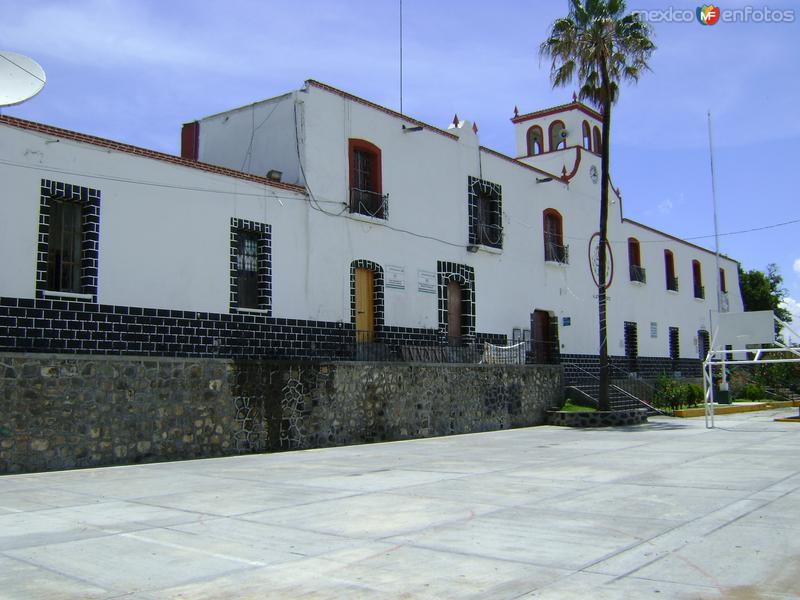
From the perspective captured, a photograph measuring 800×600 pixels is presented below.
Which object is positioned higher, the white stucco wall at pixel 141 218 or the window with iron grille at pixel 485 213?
the window with iron grille at pixel 485 213

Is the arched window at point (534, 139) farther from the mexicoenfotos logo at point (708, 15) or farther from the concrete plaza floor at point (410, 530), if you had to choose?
the concrete plaza floor at point (410, 530)

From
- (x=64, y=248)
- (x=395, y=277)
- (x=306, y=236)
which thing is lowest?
(x=64, y=248)

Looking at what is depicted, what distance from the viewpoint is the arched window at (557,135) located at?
30469mm

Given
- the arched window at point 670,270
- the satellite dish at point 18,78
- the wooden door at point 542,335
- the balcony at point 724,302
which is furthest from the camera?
the balcony at point 724,302

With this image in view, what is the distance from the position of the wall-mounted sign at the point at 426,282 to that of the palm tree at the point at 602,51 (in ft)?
16.1

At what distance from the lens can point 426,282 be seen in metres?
21.2

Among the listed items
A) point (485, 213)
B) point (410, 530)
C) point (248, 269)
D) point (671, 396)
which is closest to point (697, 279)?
point (671, 396)

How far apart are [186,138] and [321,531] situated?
16354 millimetres

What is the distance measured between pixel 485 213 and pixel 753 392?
16.3m

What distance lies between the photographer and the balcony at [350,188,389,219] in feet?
63.2

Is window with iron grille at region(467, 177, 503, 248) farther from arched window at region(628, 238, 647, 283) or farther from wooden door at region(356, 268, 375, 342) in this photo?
arched window at region(628, 238, 647, 283)

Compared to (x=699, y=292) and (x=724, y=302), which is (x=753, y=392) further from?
(x=724, y=302)

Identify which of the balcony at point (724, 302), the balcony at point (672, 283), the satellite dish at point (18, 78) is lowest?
the balcony at point (724, 302)

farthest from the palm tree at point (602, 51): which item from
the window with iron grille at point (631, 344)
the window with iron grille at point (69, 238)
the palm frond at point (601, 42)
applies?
the window with iron grille at point (69, 238)
